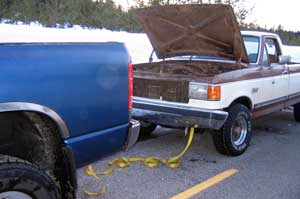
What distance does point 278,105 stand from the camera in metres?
7.23

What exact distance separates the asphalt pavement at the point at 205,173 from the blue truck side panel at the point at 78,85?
37.3 inches

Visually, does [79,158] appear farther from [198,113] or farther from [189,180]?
[198,113]

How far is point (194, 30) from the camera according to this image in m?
6.79

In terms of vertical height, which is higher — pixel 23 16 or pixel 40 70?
pixel 23 16

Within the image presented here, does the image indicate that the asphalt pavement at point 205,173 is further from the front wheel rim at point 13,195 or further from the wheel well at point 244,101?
the front wheel rim at point 13,195

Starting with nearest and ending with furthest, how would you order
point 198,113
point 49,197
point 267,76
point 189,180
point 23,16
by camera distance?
1. point 49,197
2. point 189,180
3. point 198,113
4. point 267,76
5. point 23,16

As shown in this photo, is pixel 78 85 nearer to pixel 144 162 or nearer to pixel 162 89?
pixel 144 162

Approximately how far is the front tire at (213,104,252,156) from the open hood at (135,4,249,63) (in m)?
0.96

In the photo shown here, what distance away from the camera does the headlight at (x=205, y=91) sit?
5516mm

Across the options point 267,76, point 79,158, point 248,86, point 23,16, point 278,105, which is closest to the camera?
→ point 79,158

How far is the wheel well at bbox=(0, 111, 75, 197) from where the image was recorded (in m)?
3.11

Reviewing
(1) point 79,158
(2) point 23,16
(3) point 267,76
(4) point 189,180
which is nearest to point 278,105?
(3) point 267,76

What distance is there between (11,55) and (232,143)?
3.82 meters

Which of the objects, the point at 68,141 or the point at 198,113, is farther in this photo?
the point at 198,113
